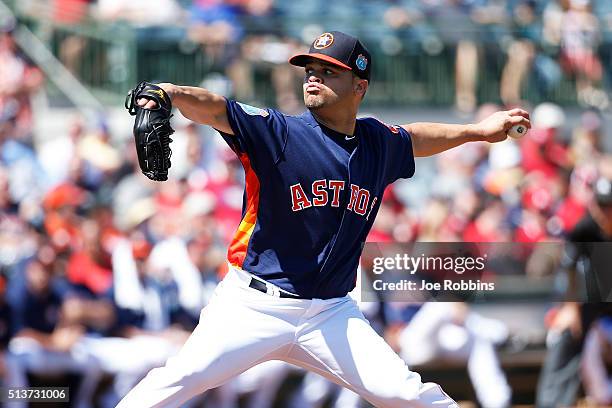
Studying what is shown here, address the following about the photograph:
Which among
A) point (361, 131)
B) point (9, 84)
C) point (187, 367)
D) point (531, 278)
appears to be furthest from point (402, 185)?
point (187, 367)

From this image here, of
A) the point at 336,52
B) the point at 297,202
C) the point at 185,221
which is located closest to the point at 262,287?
the point at 297,202

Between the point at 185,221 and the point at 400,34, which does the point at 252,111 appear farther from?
the point at 400,34

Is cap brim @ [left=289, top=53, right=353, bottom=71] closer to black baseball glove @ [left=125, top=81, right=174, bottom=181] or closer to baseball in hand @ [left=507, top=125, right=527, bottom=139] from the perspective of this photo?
black baseball glove @ [left=125, top=81, right=174, bottom=181]

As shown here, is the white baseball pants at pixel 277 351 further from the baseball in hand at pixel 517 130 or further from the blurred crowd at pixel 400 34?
the blurred crowd at pixel 400 34

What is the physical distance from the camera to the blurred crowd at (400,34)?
33.4 feet

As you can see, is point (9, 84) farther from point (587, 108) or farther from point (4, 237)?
point (587, 108)

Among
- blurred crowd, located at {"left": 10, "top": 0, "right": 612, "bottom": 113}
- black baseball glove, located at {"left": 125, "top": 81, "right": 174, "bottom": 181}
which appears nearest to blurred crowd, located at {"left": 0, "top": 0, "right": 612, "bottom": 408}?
blurred crowd, located at {"left": 10, "top": 0, "right": 612, "bottom": 113}

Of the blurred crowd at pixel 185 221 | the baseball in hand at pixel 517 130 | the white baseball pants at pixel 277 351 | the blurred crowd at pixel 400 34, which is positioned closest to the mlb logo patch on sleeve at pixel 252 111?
the white baseball pants at pixel 277 351

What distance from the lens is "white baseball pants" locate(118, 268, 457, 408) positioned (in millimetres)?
4355

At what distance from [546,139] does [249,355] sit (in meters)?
5.92

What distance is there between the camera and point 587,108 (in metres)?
10.6

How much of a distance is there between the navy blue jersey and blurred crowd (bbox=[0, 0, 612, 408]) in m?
2.80

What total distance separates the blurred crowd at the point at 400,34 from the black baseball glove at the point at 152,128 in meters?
5.86

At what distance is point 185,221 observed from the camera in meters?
7.98
